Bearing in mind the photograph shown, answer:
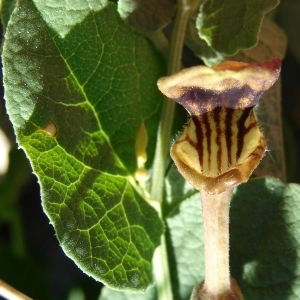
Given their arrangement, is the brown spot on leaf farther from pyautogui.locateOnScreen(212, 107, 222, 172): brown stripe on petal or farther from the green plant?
pyautogui.locateOnScreen(212, 107, 222, 172): brown stripe on petal

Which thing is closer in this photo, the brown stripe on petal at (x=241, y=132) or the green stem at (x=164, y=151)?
the brown stripe on petal at (x=241, y=132)

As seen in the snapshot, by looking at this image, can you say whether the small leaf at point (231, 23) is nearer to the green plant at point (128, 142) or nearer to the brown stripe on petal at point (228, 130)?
the green plant at point (128, 142)

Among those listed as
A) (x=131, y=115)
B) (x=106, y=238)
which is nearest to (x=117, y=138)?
(x=131, y=115)

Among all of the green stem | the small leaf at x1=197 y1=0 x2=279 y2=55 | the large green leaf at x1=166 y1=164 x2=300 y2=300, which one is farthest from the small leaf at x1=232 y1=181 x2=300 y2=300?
the small leaf at x1=197 y1=0 x2=279 y2=55

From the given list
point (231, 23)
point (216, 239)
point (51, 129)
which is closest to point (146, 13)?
point (231, 23)

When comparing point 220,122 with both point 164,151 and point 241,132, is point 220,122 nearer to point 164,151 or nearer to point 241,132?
point 241,132

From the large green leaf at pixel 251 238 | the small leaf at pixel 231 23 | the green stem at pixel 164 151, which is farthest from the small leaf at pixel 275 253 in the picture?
the small leaf at pixel 231 23

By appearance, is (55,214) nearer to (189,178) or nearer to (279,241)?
(189,178)
